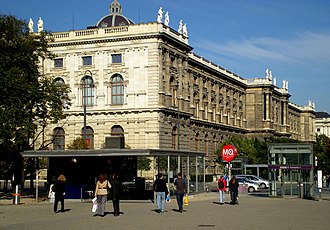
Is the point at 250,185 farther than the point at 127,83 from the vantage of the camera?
No

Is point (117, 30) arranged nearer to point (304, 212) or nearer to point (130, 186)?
point (130, 186)

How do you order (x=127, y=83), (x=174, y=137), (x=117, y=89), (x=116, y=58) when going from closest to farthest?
(x=127, y=83) → (x=117, y=89) → (x=116, y=58) → (x=174, y=137)

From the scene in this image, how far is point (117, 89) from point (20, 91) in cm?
3706

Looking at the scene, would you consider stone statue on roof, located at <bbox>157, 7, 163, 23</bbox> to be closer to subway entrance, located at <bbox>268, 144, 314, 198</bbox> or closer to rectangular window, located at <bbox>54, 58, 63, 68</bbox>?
rectangular window, located at <bbox>54, 58, 63, 68</bbox>

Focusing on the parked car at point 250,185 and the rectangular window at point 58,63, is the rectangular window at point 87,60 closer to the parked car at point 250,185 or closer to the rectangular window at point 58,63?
the rectangular window at point 58,63

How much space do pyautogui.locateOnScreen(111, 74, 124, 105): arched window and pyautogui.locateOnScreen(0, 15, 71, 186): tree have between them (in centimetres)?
3128

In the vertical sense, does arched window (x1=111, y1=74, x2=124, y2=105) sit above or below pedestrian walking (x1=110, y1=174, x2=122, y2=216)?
above

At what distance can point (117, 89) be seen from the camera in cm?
7844

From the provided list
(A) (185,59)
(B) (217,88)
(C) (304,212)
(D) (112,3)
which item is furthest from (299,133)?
(C) (304,212)

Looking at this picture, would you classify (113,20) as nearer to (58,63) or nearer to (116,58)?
(58,63)

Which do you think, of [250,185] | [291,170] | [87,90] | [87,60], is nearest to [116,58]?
[87,60]

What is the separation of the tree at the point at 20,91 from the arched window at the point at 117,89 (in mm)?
31277

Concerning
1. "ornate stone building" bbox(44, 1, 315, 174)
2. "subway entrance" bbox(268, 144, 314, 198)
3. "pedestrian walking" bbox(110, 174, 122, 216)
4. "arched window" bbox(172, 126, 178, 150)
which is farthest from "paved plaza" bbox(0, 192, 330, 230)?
"arched window" bbox(172, 126, 178, 150)

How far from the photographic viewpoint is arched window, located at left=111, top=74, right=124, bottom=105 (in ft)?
257
